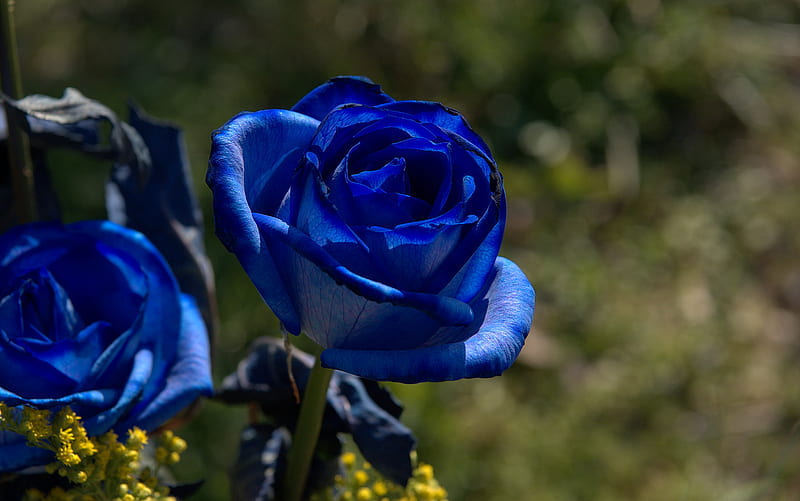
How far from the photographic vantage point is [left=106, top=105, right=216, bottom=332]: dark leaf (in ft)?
2.23

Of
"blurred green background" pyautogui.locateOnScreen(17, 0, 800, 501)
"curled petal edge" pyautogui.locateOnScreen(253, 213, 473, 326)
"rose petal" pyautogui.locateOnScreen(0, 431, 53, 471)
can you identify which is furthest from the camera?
"blurred green background" pyautogui.locateOnScreen(17, 0, 800, 501)

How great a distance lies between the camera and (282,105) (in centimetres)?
230

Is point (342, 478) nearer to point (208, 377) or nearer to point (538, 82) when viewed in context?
point (208, 377)

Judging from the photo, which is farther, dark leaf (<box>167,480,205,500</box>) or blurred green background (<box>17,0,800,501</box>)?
blurred green background (<box>17,0,800,501</box>)

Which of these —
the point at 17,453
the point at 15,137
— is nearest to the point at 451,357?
the point at 17,453

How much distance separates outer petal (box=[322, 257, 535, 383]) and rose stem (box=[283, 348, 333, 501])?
82 millimetres

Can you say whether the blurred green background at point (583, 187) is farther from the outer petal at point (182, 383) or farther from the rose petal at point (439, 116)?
the rose petal at point (439, 116)

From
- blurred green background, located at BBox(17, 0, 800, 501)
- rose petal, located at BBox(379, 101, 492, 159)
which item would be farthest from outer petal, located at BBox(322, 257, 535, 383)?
blurred green background, located at BBox(17, 0, 800, 501)

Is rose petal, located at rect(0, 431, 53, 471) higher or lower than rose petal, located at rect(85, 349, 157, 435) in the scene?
lower

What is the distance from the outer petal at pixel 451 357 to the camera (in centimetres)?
45

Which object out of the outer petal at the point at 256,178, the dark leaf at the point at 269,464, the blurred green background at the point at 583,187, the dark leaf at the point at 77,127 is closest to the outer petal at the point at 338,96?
the outer petal at the point at 256,178

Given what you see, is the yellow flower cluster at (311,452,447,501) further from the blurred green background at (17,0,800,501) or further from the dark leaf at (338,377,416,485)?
the blurred green background at (17,0,800,501)

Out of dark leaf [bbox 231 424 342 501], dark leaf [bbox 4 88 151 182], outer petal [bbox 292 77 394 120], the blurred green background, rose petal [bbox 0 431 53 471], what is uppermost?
outer petal [bbox 292 77 394 120]

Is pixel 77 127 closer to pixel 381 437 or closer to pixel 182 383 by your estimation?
pixel 182 383
